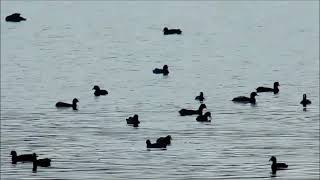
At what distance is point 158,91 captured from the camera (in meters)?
73.2

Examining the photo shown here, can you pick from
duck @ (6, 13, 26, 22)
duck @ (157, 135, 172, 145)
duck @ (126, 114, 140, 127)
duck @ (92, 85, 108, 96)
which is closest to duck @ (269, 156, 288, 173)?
duck @ (157, 135, 172, 145)

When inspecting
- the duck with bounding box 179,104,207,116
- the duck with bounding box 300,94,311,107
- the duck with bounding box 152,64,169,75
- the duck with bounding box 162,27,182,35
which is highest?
the duck with bounding box 162,27,182,35

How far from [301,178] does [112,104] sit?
22358mm

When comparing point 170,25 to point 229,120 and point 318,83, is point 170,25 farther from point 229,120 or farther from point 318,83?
point 229,120

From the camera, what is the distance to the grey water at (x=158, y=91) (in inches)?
2024

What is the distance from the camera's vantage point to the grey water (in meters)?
51.4

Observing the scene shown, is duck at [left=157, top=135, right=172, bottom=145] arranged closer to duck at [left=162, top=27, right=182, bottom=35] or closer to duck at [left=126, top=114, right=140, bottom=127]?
duck at [left=126, top=114, right=140, bottom=127]

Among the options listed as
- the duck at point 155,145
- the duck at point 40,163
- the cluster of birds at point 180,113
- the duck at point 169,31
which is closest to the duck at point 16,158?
the cluster of birds at point 180,113

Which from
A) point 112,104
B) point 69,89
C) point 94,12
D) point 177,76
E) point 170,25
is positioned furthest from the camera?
point 94,12

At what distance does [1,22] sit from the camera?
393 feet

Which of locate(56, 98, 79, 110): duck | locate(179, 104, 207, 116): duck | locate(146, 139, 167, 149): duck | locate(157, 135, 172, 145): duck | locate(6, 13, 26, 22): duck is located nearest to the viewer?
→ locate(146, 139, 167, 149): duck

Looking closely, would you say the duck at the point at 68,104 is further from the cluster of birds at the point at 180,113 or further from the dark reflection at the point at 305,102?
the dark reflection at the point at 305,102

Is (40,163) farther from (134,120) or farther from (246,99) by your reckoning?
(246,99)

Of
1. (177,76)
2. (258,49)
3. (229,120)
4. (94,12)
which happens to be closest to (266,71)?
(177,76)
